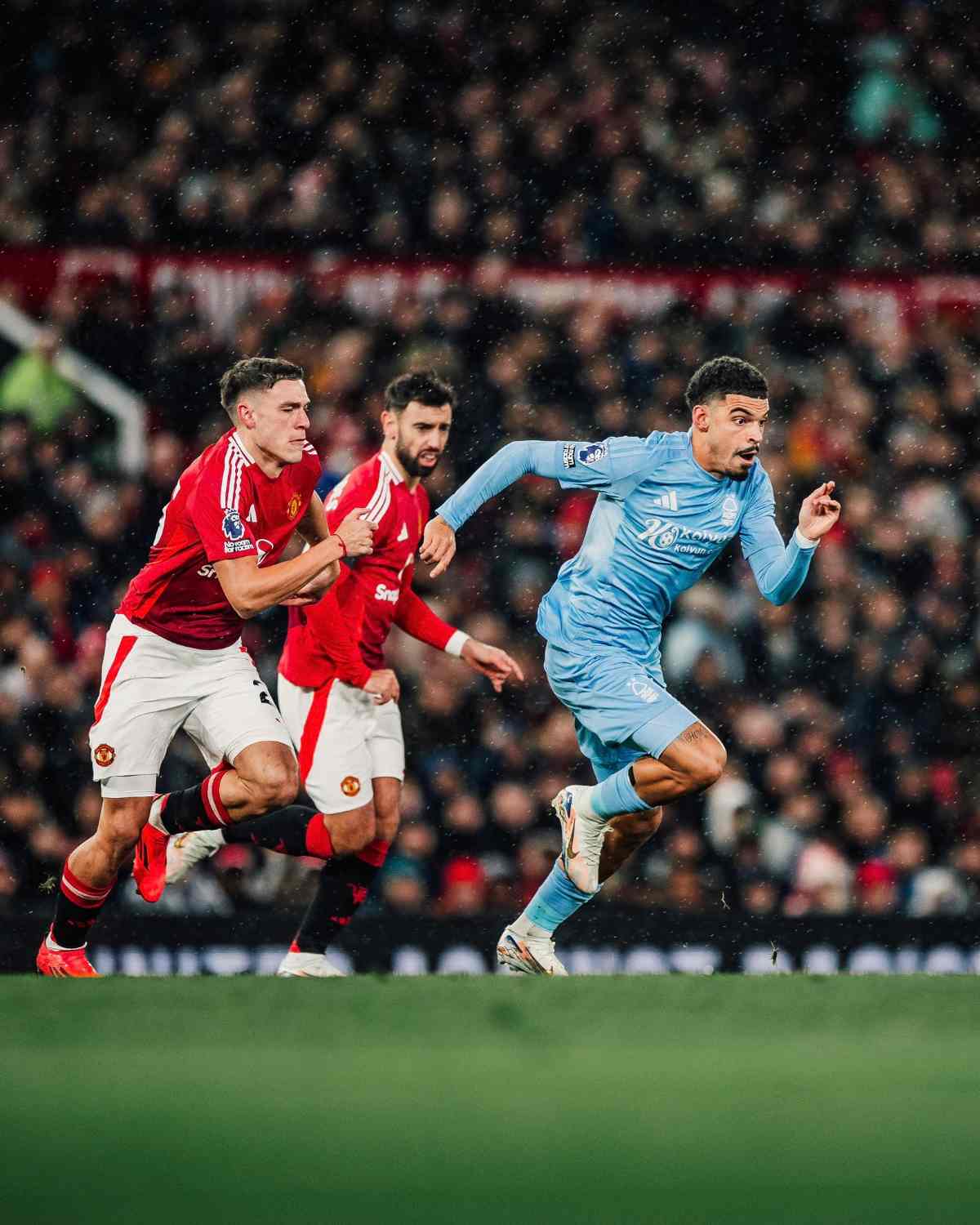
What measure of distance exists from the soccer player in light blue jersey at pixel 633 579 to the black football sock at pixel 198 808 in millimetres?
946

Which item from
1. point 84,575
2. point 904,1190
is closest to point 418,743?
point 84,575

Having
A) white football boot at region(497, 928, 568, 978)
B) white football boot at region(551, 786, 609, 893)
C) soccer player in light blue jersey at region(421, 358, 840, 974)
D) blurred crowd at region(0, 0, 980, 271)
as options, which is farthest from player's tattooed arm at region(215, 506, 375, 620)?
blurred crowd at region(0, 0, 980, 271)

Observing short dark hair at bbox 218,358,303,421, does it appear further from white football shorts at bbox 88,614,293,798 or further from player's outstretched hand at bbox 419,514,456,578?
white football shorts at bbox 88,614,293,798

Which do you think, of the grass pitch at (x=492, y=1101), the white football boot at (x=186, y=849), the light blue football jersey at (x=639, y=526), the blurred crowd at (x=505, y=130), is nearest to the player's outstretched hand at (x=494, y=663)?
the light blue football jersey at (x=639, y=526)

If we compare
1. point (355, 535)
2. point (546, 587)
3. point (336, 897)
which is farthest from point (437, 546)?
point (546, 587)

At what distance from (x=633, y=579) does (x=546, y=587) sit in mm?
3234

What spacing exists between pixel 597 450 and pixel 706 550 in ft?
1.44

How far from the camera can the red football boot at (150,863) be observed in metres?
5.00

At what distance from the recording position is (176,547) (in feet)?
15.2

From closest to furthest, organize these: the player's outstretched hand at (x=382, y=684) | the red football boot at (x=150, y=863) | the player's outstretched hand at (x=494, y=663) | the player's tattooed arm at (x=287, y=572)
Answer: the player's tattooed arm at (x=287, y=572) → the player's outstretched hand at (x=494, y=663) → the red football boot at (x=150, y=863) → the player's outstretched hand at (x=382, y=684)

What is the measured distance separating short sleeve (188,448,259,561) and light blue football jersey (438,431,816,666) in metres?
0.63

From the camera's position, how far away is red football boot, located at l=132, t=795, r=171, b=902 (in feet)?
16.4

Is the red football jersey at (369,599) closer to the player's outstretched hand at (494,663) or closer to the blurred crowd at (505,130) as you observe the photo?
the player's outstretched hand at (494,663)

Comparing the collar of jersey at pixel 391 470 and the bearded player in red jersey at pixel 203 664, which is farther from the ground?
the collar of jersey at pixel 391 470
